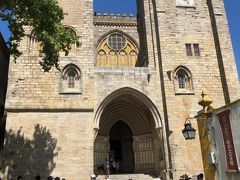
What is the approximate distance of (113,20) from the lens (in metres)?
19.2

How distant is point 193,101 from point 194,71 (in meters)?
1.72

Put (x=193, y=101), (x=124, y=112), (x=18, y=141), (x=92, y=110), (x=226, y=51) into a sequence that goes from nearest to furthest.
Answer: (x=18, y=141) → (x=92, y=110) → (x=193, y=101) → (x=226, y=51) → (x=124, y=112)

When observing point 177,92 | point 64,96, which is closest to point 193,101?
point 177,92

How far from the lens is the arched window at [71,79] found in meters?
13.4

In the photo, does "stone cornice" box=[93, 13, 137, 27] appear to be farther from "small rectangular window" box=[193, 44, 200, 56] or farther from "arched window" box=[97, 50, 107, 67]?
"small rectangular window" box=[193, 44, 200, 56]

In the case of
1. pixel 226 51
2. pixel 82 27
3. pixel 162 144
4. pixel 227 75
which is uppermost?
pixel 82 27

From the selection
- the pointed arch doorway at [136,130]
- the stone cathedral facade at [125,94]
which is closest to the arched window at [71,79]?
the stone cathedral facade at [125,94]

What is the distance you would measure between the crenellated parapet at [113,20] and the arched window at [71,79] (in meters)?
6.19

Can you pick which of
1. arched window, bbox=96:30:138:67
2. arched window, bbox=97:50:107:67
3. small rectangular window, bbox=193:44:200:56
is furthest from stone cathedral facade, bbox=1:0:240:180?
arched window, bbox=97:50:107:67

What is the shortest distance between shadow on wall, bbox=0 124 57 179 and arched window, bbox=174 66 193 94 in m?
6.79

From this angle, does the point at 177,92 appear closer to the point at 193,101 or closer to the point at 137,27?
the point at 193,101

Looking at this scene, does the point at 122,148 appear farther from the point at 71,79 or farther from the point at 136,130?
the point at 71,79

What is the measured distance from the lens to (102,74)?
1417 centimetres

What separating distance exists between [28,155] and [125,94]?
18.6 ft
